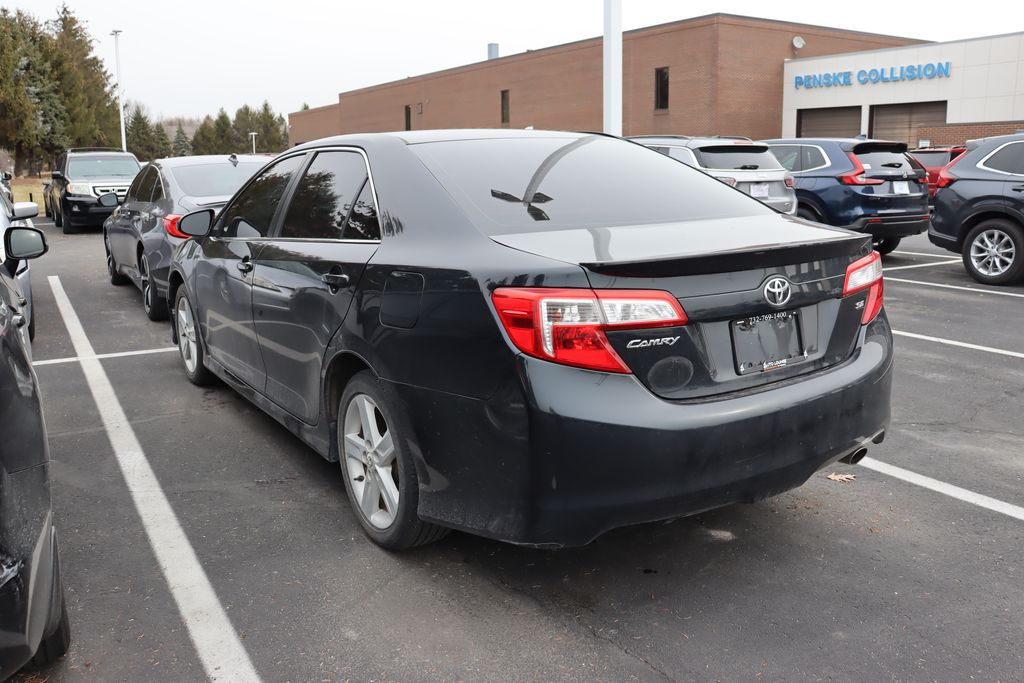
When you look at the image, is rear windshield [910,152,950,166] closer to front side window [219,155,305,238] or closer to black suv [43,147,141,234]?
black suv [43,147,141,234]

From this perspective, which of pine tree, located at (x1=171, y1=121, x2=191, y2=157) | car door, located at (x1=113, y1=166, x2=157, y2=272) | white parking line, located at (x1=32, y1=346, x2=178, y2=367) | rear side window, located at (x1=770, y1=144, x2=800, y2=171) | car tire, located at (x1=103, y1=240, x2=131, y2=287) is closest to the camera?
white parking line, located at (x1=32, y1=346, x2=178, y2=367)

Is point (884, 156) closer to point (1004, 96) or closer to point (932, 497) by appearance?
point (932, 497)

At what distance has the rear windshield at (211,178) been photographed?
883 cm

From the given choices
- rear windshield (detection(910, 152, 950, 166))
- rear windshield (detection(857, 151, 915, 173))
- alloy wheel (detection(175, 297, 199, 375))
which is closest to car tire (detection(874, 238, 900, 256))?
rear windshield (detection(857, 151, 915, 173))

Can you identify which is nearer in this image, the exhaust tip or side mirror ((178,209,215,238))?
the exhaust tip

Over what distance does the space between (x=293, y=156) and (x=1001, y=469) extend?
12.7 ft

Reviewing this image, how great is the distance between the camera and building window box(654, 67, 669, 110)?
45094 millimetres

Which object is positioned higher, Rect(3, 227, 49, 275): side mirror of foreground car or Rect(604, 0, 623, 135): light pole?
Rect(604, 0, 623, 135): light pole

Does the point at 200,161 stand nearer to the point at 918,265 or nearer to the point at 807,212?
the point at 807,212

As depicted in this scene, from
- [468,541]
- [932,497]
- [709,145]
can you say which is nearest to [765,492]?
[468,541]

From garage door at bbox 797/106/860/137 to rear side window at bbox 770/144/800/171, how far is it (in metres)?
30.1

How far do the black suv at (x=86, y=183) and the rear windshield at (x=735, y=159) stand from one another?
41.0 feet

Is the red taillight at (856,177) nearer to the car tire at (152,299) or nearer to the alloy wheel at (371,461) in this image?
the car tire at (152,299)

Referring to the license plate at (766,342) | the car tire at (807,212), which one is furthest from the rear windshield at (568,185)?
the car tire at (807,212)
